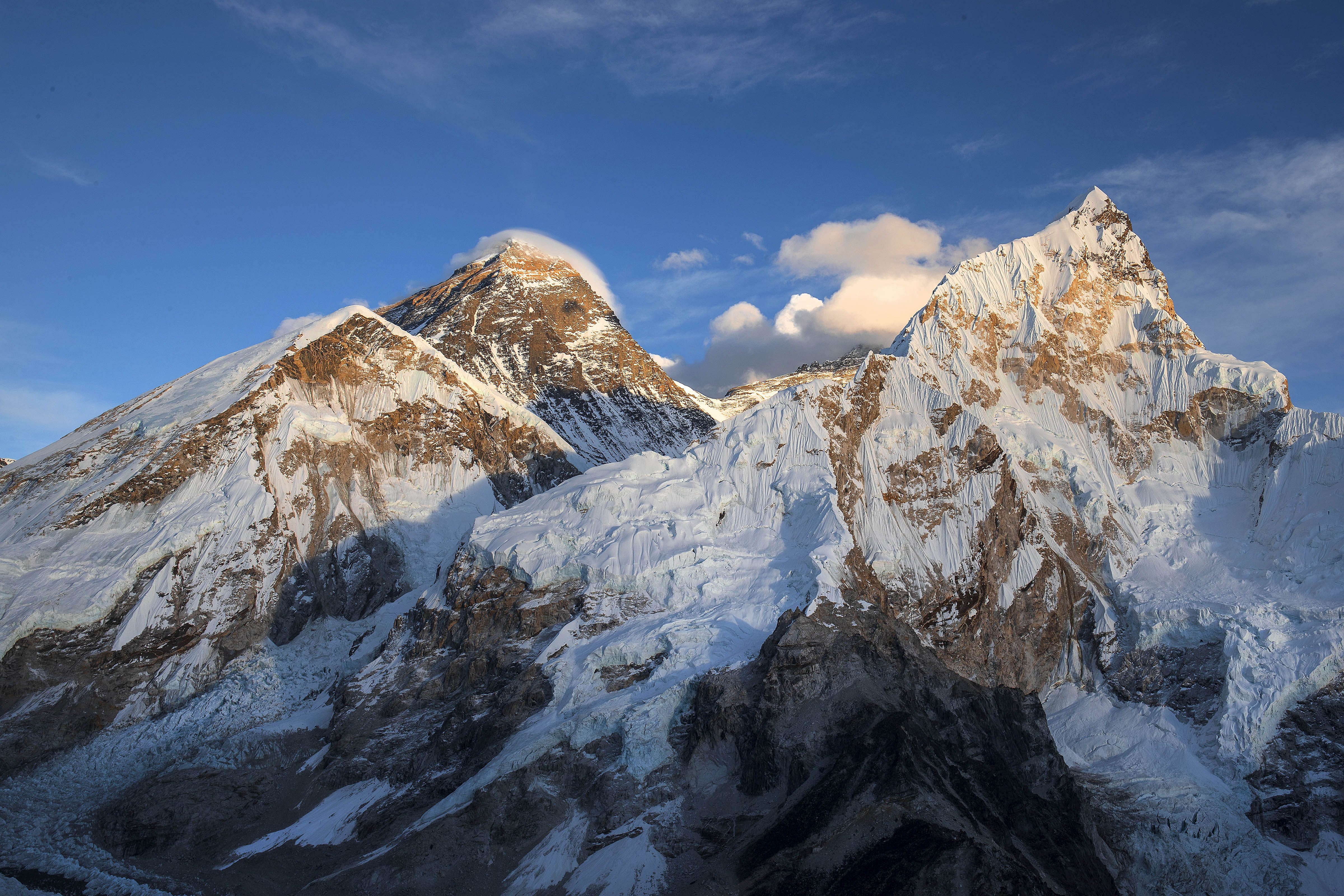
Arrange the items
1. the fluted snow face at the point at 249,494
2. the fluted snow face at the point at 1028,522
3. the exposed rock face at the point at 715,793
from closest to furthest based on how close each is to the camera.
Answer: the exposed rock face at the point at 715,793 < the fluted snow face at the point at 1028,522 < the fluted snow face at the point at 249,494

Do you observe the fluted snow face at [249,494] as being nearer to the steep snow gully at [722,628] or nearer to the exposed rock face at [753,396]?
the steep snow gully at [722,628]

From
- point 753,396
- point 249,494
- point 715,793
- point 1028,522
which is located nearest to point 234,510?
point 249,494

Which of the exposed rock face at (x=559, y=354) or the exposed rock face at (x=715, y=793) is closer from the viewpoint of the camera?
the exposed rock face at (x=715, y=793)

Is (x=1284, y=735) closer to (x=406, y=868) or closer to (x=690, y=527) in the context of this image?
(x=690, y=527)

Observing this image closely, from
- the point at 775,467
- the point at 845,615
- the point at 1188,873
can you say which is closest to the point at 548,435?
the point at 775,467

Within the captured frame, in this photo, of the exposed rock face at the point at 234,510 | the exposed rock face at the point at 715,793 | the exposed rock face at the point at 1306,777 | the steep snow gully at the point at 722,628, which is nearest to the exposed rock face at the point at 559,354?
the exposed rock face at the point at 234,510

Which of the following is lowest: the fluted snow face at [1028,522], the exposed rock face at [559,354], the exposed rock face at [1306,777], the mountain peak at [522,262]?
the exposed rock face at [1306,777]

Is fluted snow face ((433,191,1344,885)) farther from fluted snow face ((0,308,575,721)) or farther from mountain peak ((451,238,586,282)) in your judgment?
mountain peak ((451,238,586,282))

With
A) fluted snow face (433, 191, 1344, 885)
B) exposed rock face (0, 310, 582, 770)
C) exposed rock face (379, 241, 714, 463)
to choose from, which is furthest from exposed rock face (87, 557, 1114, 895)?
exposed rock face (379, 241, 714, 463)
